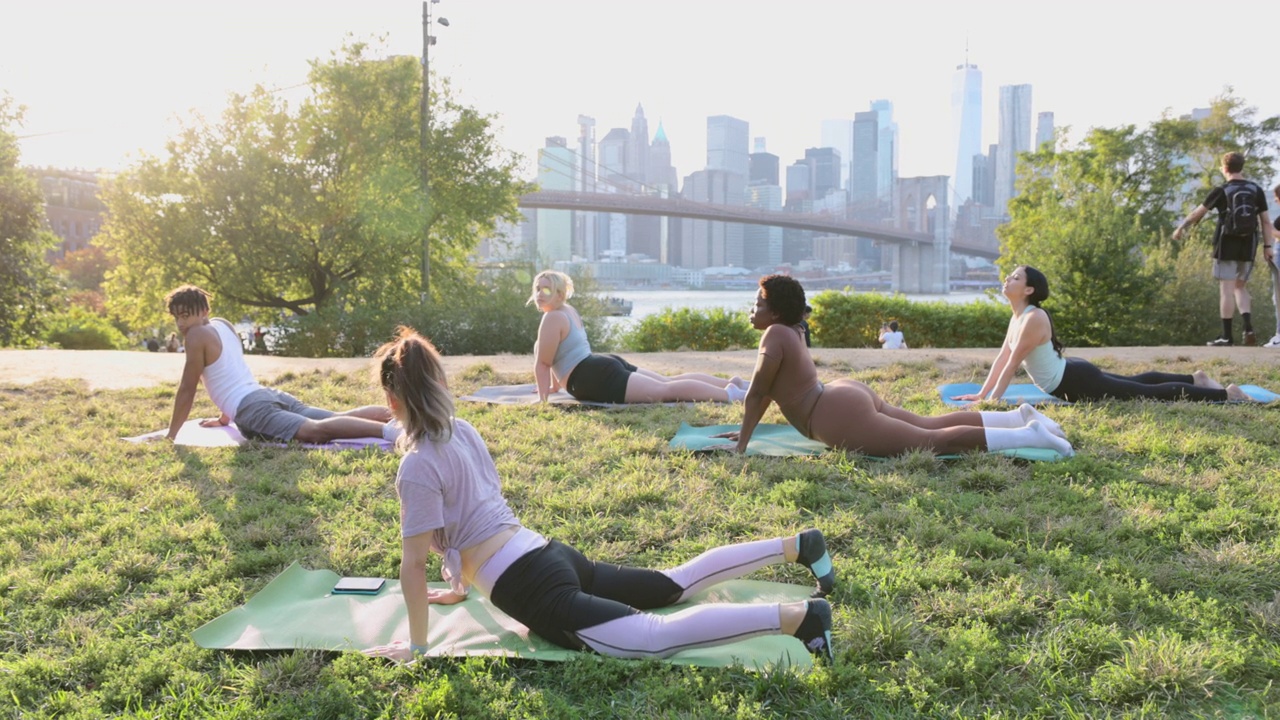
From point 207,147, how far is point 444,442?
2120 cm

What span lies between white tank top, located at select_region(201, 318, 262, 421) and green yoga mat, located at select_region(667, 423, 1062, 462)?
278 centimetres

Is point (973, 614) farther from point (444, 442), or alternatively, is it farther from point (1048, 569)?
point (444, 442)

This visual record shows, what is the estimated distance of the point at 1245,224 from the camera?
835 centimetres

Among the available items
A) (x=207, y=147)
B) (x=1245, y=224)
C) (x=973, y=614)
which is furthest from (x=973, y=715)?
(x=207, y=147)

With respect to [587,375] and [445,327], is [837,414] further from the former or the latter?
[445,327]

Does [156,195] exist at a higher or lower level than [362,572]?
higher

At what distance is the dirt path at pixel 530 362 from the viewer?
27.2 ft

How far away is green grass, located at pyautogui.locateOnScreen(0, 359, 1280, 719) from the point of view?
2.27 meters

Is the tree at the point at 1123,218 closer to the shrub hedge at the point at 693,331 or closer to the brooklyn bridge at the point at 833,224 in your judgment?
the shrub hedge at the point at 693,331

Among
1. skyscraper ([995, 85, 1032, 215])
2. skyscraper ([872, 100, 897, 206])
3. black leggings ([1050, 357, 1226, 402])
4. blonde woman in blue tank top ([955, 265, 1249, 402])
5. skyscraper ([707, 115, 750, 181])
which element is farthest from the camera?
skyscraper ([995, 85, 1032, 215])

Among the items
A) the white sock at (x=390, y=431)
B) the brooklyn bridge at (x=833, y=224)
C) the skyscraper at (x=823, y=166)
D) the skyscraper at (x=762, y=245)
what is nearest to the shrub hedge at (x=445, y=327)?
the white sock at (x=390, y=431)

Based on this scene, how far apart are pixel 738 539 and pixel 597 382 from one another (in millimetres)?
3176

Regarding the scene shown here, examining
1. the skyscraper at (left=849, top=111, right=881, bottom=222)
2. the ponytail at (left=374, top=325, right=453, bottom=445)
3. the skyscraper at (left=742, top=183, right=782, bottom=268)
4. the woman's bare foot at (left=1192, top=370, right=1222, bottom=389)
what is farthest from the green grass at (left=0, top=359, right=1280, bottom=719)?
the skyscraper at (left=849, top=111, right=881, bottom=222)

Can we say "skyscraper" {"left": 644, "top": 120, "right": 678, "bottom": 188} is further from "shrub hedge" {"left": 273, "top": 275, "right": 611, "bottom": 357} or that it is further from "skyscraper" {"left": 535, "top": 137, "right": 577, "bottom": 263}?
"shrub hedge" {"left": 273, "top": 275, "right": 611, "bottom": 357}
